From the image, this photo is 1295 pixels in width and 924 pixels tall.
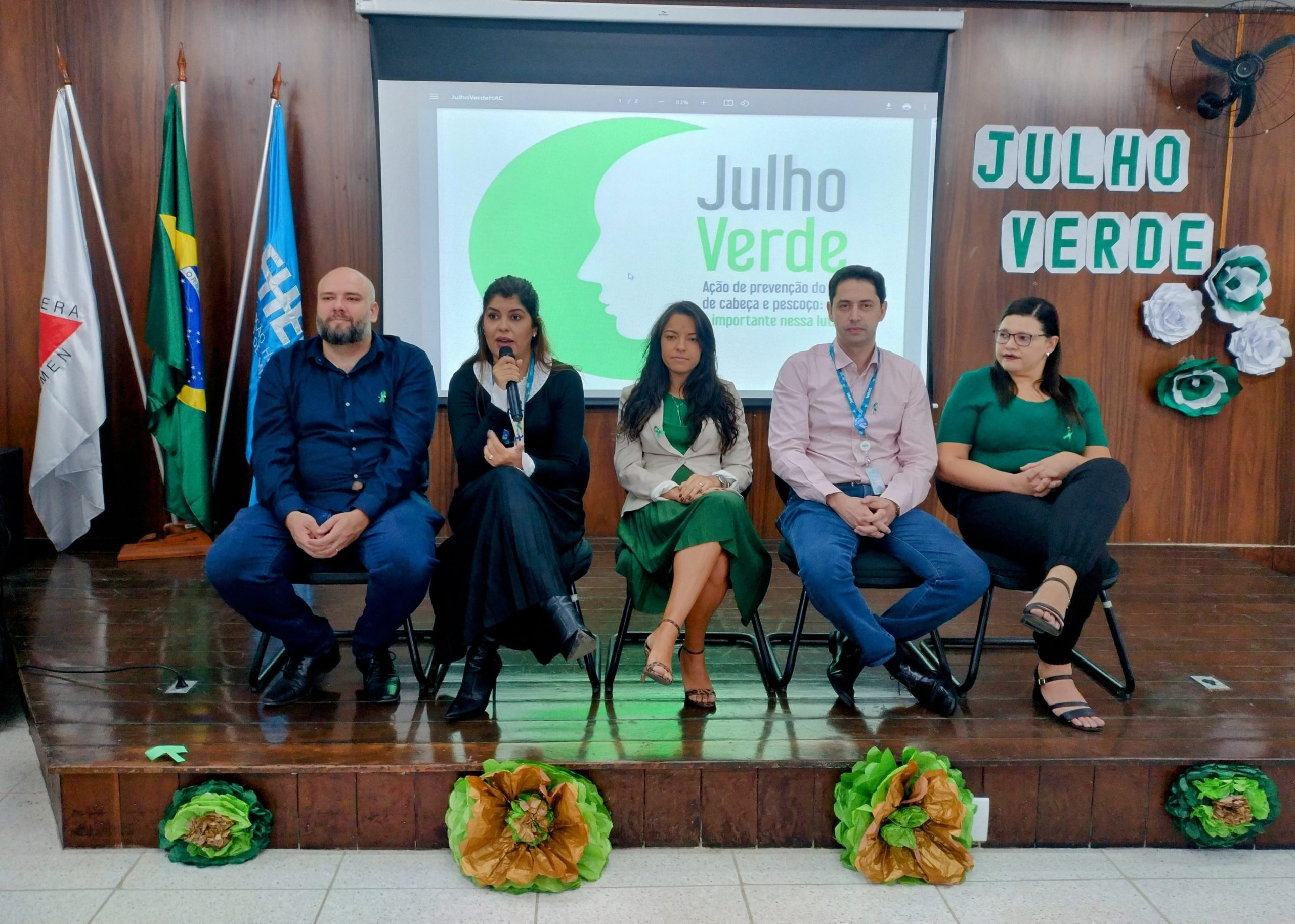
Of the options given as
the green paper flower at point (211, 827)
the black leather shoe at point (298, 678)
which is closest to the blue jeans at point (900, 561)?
the black leather shoe at point (298, 678)

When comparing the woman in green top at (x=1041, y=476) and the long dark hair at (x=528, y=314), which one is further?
the long dark hair at (x=528, y=314)

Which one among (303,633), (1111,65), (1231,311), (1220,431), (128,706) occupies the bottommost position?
(128,706)

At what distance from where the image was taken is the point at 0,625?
2732 mm

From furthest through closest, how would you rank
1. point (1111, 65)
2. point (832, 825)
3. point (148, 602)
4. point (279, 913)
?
point (1111, 65) → point (148, 602) → point (832, 825) → point (279, 913)

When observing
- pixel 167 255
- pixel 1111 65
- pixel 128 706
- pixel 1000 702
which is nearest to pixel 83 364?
pixel 167 255

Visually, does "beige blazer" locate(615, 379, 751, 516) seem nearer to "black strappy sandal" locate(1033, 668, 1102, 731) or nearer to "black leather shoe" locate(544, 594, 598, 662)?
"black leather shoe" locate(544, 594, 598, 662)

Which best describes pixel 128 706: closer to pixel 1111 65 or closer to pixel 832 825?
pixel 832 825

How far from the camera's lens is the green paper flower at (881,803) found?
204cm

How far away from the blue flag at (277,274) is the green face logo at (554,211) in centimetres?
74

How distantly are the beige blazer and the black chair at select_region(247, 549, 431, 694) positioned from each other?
0.67 meters

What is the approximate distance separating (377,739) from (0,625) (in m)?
1.27

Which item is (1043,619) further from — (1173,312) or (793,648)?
(1173,312)

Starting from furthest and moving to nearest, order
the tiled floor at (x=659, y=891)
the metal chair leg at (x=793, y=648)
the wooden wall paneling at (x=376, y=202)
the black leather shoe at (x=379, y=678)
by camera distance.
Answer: the wooden wall paneling at (x=376, y=202)
the metal chair leg at (x=793, y=648)
the black leather shoe at (x=379, y=678)
the tiled floor at (x=659, y=891)

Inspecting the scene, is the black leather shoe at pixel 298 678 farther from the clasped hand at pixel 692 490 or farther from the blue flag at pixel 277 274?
the blue flag at pixel 277 274
